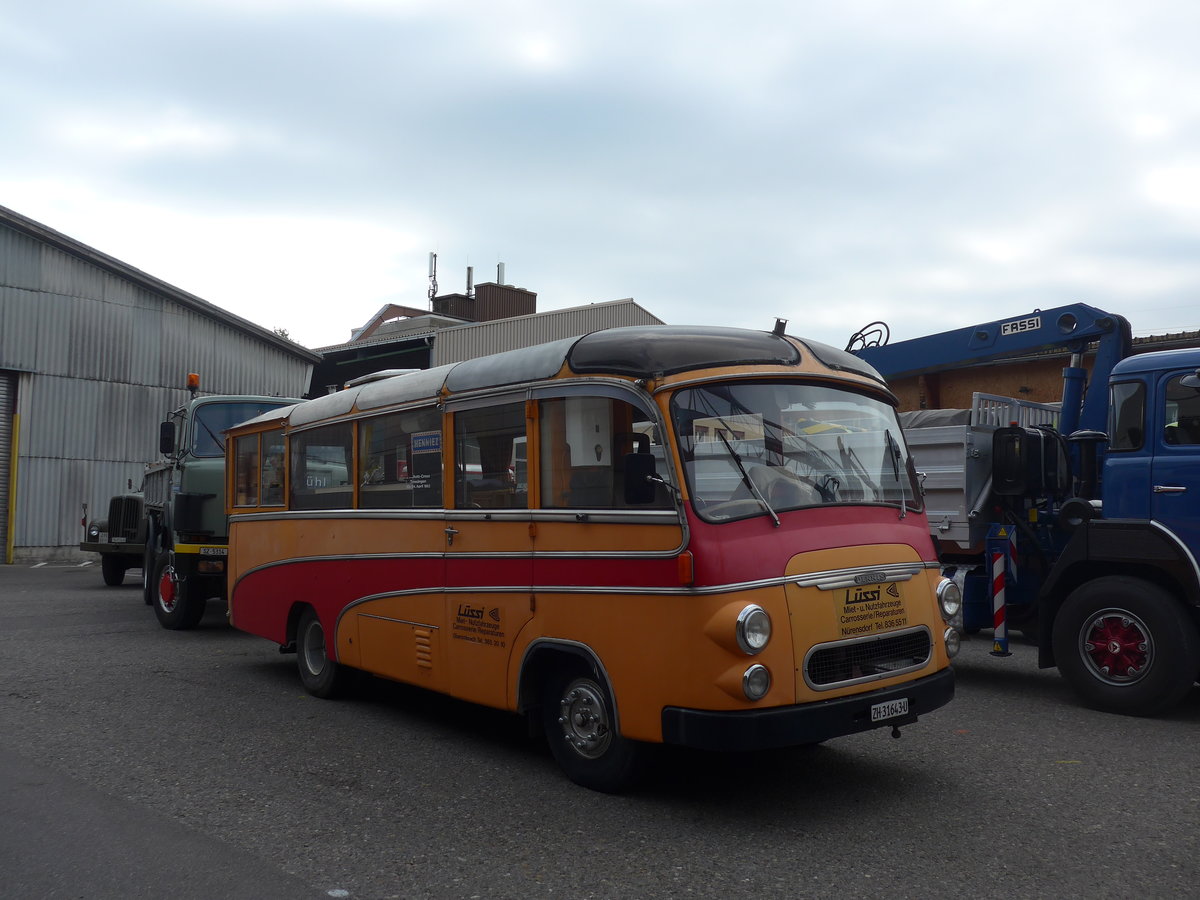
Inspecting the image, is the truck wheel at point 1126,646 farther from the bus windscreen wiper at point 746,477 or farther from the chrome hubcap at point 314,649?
the chrome hubcap at point 314,649

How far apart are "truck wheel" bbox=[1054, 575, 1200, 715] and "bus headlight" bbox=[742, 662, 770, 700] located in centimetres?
401

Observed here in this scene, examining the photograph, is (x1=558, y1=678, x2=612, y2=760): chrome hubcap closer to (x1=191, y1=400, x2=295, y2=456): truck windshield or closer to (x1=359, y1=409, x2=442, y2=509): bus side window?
(x1=359, y1=409, x2=442, y2=509): bus side window

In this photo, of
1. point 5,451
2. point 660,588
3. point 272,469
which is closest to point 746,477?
point 660,588

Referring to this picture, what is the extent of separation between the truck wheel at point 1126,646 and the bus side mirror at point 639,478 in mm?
4327

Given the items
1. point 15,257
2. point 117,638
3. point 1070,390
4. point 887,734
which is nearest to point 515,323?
point 15,257

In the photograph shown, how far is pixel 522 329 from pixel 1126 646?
78.2 ft

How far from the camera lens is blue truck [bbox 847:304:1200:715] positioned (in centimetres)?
756

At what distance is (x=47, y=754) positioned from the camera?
6.54 metres

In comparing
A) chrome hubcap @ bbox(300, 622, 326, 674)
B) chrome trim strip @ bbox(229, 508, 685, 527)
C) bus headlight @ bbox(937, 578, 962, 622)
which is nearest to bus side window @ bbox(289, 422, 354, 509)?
chrome trim strip @ bbox(229, 508, 685, 527)

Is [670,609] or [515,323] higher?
[515,323]

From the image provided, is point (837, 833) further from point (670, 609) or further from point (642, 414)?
point (642, 414)

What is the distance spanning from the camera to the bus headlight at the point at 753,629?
195 inches

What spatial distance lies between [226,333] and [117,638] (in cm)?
1867

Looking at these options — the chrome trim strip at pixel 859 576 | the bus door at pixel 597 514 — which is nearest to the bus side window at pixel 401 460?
the bus door at pixel 597 514
